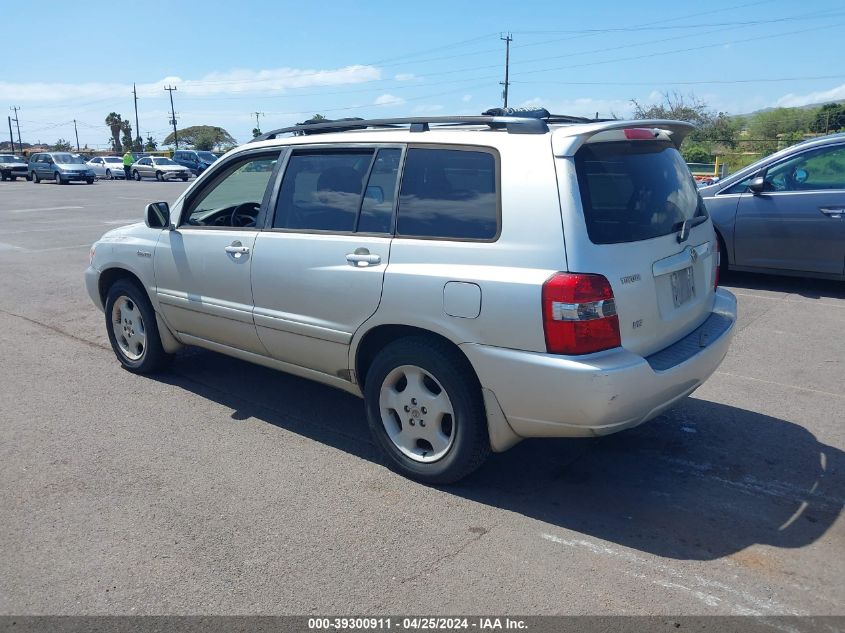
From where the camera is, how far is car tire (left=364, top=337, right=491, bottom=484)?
12.7ft

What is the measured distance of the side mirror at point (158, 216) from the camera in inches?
215

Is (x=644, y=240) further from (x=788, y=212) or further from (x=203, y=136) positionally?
(x=203, y=136)

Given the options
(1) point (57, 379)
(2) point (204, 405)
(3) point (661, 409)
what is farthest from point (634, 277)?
(1) point (57, 379)

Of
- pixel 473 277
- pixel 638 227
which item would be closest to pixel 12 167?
pixel 473 277

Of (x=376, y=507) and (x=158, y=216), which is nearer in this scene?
(x=376, y=507)

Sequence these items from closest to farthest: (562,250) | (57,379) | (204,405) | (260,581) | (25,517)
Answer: (260,581) → (562,250) → (25,517) → (204,405) → (57,379)

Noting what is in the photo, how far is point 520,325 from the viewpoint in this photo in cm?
357

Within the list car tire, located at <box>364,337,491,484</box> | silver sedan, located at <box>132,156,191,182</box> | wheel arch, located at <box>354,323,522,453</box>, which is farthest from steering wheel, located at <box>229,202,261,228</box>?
silver sedan, located at <box>132,156,191,182</box>

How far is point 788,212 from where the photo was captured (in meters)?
8.34

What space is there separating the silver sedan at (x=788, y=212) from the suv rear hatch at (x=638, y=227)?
4.45 m

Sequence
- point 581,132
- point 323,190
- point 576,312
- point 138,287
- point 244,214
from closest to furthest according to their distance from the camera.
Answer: point 576,312 → point 581,132 → point 323,190 → point 244,214 → point 138,287

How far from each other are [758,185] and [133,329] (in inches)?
263

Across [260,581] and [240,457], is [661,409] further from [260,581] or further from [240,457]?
[240,457]

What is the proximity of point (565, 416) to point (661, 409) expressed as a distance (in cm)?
61
